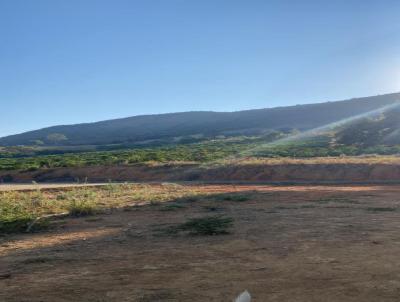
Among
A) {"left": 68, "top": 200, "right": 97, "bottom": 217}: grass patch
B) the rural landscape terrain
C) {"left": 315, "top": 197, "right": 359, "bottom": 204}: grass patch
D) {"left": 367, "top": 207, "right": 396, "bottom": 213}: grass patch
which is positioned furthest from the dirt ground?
{"left": 315, "top": 197, "right": 359, "bottom": 204}: grass patch

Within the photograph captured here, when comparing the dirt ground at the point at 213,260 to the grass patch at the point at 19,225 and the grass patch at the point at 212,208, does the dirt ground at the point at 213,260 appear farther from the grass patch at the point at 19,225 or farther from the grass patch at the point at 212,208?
the grass patch at the point at 212,208

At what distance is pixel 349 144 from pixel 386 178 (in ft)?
142

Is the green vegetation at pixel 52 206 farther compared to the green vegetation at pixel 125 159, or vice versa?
the green vegetation at pixel 125 159

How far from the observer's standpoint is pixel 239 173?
1570 inches

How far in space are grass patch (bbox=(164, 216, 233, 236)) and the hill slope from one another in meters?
117

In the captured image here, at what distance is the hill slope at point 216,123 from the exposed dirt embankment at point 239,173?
89.0m

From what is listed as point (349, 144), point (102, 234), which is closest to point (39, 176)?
point (102, 234)

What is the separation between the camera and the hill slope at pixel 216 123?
135m

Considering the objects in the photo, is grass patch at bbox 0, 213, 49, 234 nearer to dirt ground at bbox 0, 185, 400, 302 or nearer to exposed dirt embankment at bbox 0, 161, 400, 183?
dirt ground at bbox 0, 185, 400, 302

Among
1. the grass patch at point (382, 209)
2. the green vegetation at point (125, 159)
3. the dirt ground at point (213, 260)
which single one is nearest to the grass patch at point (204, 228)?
the dirt ground at point (213, 260)

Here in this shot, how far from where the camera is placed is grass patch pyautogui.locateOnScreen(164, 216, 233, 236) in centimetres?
1263

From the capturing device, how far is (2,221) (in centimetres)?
1527

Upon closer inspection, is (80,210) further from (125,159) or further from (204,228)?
(125,159)

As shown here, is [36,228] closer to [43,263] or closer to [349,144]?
[43,263]
